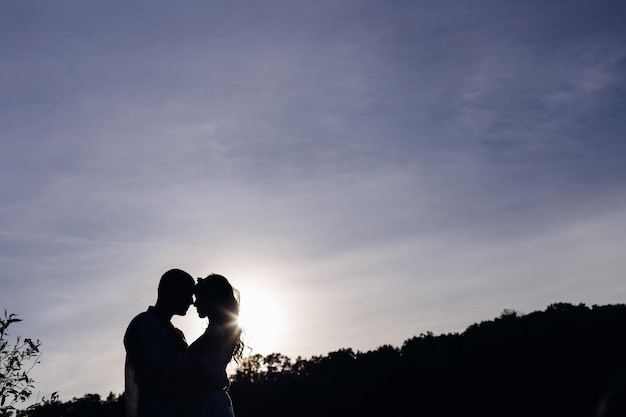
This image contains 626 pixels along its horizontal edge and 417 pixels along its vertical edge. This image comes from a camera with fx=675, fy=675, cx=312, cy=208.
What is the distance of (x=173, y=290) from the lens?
6000 mm

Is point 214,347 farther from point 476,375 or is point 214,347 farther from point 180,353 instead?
point 476,375

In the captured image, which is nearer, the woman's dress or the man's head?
the woman's dress

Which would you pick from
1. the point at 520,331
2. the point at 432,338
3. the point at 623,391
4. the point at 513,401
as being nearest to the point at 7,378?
the point at 623,391

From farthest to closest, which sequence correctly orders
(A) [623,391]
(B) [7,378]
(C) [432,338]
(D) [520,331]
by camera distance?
1. (C) [432,338]
2. (D) [520,331]
3. (B) [7,378]
4. (A) [623,391]

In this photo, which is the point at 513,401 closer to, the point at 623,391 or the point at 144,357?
the point at 144,357

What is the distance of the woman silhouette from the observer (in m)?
5.66

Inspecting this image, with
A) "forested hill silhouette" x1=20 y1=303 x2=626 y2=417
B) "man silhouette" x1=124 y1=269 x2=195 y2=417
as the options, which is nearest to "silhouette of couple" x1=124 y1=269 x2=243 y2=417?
"man silhouette" x1=124 y1=269 x2=195 y2=417

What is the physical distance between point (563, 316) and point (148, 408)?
189 ft

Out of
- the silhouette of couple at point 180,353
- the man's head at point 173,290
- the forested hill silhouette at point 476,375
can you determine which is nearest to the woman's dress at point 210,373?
the silhouette of couple at point 180,353

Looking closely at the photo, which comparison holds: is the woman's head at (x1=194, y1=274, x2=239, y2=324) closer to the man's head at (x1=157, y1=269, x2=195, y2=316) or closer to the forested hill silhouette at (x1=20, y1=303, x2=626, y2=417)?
the man's head at (x1=157, y1=269, x2=195, y2=316)

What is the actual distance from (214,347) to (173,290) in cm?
63

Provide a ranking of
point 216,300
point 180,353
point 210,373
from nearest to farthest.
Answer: point 210,373, point 180,353, point 216,300

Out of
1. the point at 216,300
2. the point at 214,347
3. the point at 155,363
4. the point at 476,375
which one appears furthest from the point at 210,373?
the point at 476,375

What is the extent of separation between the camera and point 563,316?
58000 mm
